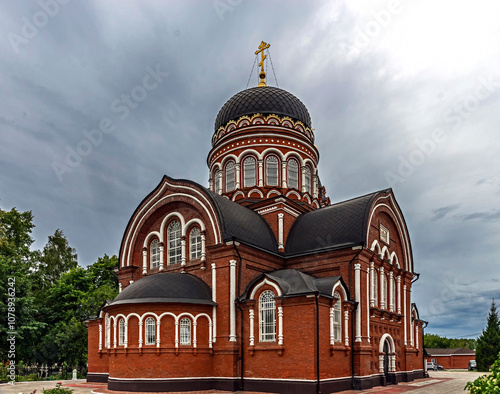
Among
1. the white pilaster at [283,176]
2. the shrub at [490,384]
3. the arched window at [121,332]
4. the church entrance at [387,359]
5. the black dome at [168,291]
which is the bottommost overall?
the church entrance at [387,359]

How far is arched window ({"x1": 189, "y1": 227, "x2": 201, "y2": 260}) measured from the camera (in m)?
18.9

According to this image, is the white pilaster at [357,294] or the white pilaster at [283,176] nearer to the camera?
the white pilaster at [357,294]

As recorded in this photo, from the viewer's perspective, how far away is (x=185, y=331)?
54.2 ft

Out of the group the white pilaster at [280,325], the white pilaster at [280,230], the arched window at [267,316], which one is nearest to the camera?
the white pilaster at [280,325]

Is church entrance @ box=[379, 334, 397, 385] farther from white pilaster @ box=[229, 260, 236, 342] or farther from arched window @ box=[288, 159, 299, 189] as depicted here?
arched window @ box=[288, 159, 299, 189]

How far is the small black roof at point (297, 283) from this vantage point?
15.7m

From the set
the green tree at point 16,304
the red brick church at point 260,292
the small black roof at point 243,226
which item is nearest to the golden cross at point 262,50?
the red brick church at point 260,292

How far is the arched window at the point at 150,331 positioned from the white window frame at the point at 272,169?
33.3 ft

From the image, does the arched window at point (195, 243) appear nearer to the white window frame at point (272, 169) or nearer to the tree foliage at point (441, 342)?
the white window frame at point (272, 169)

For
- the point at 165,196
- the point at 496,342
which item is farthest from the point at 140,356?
the point at 496,342

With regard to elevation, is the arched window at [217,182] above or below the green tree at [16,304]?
above

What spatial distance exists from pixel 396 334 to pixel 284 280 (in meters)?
7.75

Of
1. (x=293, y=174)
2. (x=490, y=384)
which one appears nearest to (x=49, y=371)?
(x=293, y=174)

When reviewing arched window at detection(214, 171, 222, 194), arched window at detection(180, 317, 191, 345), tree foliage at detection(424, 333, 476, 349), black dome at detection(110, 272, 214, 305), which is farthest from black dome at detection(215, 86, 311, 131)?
tree foliage at detection(424, 333, 476, 349)
